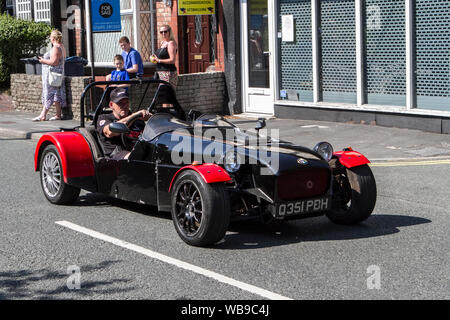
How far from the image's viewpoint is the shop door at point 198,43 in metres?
18.9

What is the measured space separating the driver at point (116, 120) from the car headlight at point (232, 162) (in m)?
1.86

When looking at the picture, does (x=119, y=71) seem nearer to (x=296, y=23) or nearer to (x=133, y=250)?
(x=296, y=23)

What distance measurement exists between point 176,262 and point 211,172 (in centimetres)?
87

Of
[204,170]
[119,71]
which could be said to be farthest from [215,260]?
[119,71]

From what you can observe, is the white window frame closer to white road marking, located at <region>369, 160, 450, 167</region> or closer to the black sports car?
white road marking, located at <region>369, 160, 450, 167</region>

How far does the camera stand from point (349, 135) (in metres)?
14.1

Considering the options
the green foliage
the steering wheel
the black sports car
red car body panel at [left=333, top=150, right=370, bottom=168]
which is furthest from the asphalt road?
the green foliage

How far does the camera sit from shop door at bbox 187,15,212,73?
18.9 metres

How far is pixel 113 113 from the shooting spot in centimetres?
916

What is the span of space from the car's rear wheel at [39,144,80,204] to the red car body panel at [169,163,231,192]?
8.11ft

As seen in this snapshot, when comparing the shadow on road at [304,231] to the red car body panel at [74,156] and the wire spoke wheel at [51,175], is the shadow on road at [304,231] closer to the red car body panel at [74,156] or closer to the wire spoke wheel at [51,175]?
the red car body panel at [74,156]

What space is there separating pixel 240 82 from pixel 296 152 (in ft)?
35.1

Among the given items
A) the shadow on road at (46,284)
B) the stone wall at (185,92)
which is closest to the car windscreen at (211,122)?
the shadow on road at (46,284)
